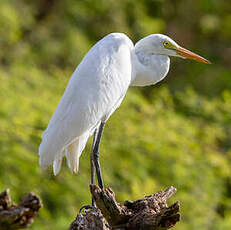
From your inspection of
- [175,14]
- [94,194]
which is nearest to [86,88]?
Result: [94,194]

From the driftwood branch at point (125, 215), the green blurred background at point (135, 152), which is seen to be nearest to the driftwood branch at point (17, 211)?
the driftwood branch at point (125, 215)

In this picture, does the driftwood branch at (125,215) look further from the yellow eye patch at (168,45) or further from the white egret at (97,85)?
the yellow eye patch at (168,45)

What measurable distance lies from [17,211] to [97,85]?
0.67m

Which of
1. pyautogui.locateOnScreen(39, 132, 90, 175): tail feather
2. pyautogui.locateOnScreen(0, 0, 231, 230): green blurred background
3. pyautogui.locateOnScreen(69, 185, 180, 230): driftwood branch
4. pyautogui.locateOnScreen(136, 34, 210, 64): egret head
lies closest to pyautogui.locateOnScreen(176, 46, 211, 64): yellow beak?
pyautogui.locateOnScreen(136, 34, 210, 64): egret head

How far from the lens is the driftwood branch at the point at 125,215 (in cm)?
183

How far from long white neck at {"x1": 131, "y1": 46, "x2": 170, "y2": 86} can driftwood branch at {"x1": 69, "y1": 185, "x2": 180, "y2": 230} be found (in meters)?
0.68

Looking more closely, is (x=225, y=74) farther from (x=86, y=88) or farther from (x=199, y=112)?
(x=86, y=88)

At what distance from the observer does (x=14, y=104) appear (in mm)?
4250

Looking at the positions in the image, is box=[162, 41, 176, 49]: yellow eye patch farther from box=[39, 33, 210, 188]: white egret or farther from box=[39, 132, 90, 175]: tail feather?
box=[39, 132, 90, 175]: tail feather

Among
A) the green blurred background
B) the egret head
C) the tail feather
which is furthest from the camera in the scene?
the green blurred background

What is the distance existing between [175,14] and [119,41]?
6640 millimetres

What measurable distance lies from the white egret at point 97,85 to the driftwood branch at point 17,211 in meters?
0.28

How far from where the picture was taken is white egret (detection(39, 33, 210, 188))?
2.19 metres

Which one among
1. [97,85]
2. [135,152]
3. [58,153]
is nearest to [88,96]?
[97,85]
